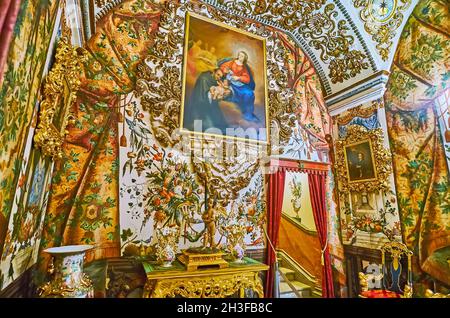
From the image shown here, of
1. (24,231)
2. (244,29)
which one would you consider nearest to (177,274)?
(24,231)

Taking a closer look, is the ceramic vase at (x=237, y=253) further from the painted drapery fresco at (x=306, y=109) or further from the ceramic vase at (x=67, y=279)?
the painted drapery fresco at (x=306, y=109)

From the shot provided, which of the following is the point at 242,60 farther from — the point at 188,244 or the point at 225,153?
the point at 188,244

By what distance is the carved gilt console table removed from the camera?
271 centimetres

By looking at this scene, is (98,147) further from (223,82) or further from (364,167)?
(364,167)

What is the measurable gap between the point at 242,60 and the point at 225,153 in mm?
1935

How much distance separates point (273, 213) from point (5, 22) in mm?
3892

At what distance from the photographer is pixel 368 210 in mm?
4488

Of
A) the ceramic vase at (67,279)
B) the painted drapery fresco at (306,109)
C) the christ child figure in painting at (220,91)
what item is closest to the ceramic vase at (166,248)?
the ceramic vase at (67,279)

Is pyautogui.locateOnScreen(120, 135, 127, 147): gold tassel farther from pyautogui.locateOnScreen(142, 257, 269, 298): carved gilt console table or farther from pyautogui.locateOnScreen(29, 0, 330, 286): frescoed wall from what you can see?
pyautogui.locateOnScreen(142, 257, 269, 298): carved gilt console table

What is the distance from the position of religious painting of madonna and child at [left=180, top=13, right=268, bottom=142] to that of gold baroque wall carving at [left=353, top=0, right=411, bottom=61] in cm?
186

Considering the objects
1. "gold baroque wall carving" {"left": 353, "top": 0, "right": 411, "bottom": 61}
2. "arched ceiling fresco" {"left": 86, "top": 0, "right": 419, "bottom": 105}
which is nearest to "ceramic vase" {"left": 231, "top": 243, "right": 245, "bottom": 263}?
"arched ceiling fresco" {"left": 86, "top": 0, "right": 419, "bottom": 105}

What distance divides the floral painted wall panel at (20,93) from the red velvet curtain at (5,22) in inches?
11.0

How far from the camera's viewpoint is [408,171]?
4.05 metres

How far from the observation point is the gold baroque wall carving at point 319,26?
4.44m
